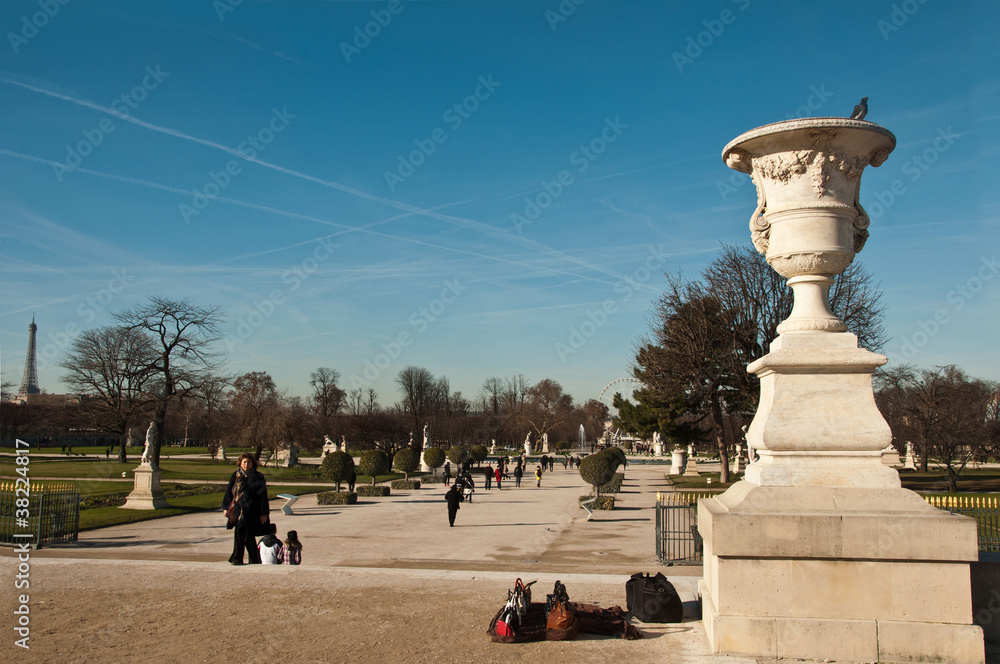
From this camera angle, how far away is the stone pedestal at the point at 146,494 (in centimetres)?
2252

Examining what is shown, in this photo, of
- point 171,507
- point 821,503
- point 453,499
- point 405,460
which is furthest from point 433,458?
point 821,503

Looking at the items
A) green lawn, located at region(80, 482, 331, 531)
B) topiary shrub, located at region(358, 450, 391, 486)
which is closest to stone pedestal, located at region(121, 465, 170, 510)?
green lawn, located at region(80, 482, 331, 531)

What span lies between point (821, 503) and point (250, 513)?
7140 mm

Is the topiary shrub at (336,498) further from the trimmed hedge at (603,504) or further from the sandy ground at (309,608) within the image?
the sandy ground at (309,608)

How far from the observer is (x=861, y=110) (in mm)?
6074

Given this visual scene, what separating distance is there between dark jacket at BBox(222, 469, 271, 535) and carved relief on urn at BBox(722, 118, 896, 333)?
6833mm

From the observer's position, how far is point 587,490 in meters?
34.5

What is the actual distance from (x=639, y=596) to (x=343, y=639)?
9.12 ft

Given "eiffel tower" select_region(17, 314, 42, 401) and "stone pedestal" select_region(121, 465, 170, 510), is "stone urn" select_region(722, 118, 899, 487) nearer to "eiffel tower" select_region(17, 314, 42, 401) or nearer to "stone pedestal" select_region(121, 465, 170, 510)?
"stone pedestal" select_region(121, 465, 170, 510)

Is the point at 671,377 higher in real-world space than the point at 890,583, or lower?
higher

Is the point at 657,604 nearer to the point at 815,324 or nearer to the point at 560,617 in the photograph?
the point at 560,617

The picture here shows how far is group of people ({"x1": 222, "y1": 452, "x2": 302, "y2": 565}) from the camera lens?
9156 mm

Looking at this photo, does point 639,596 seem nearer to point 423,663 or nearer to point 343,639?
point 423,663

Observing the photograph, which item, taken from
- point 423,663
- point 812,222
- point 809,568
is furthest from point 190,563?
point 812,222
